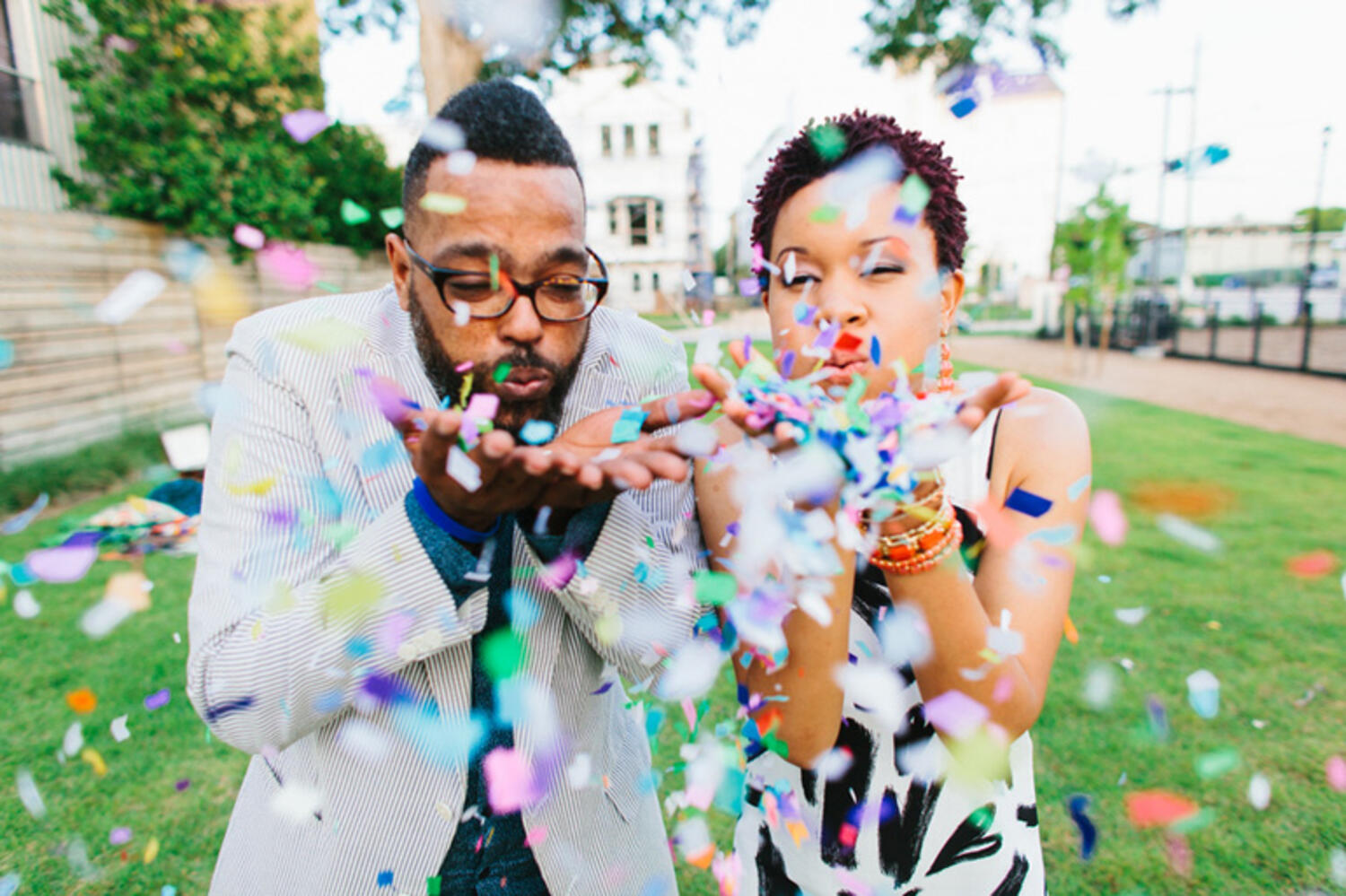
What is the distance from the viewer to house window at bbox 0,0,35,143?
8969 millimetres

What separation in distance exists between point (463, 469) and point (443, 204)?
28.2 inches

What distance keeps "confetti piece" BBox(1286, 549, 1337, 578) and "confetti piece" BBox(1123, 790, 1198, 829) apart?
318cm

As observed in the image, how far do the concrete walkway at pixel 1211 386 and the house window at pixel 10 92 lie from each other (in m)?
12.5

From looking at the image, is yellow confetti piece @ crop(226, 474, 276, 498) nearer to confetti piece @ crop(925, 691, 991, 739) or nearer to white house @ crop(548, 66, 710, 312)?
confetti piece @ crop(925, 691, 991, 739)

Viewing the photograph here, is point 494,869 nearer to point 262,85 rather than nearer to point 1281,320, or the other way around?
point 262,85

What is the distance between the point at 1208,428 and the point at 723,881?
11983 mm

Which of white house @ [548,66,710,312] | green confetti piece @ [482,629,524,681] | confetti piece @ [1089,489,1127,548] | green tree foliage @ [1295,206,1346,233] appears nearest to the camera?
green confetti piece @ [482,629,524,681]

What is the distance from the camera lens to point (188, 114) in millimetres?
9891

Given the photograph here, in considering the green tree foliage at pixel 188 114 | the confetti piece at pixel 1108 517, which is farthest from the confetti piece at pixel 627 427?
the green tree foliage at pixel 188 114

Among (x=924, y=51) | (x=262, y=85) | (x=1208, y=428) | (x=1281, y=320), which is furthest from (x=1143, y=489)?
(x=1281, y=320)

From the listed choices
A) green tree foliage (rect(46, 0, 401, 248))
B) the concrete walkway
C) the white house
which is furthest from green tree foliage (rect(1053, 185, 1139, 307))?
green tree foliage (rect(46, 0, 401, 248))

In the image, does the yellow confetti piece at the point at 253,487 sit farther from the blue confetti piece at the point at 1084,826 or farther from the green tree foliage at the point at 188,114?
the green tree foliage at the point at 188,114

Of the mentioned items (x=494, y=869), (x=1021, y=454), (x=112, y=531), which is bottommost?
(x=112, y=531)

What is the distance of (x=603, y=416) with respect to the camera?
1.37 metres
